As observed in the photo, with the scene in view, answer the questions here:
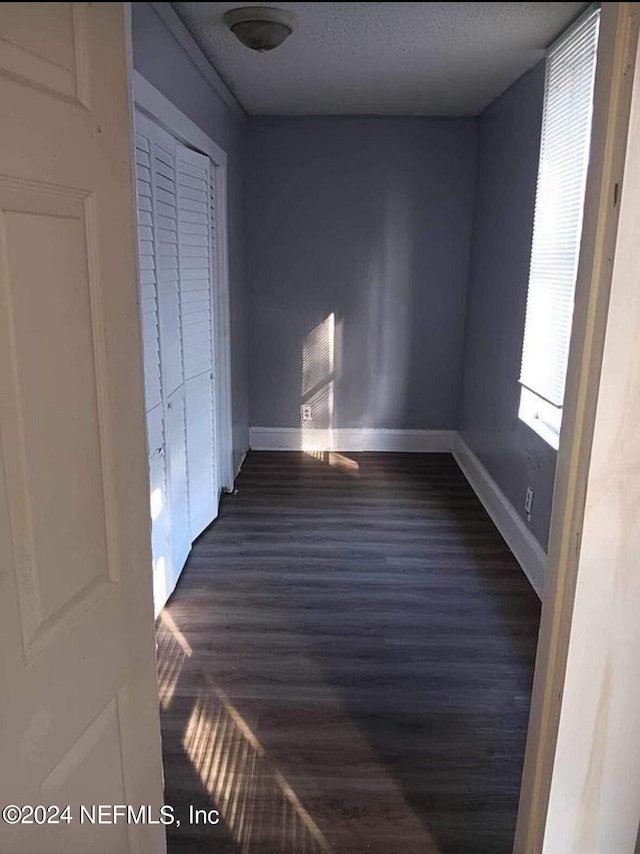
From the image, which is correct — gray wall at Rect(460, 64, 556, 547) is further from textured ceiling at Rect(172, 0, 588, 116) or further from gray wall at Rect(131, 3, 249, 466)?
gray wall at Rect(131, 3, 249, 466)

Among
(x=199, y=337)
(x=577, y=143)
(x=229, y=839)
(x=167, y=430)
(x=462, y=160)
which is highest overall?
Answer: (x=462, y=160)

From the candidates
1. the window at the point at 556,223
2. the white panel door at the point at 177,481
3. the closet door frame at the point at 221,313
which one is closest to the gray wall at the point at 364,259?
the closet door frame at the point at 221,313

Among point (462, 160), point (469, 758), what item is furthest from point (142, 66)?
point (462, 160)

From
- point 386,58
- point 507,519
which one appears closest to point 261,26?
point 386,58

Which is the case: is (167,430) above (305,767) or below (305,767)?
above

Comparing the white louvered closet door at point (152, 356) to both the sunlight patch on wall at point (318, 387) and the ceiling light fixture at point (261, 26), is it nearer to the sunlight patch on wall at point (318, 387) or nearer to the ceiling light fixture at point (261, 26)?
the ceiling light fixture at point (261, 26)

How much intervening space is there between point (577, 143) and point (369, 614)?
210cm

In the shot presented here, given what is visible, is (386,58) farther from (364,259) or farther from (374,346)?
(374,346)

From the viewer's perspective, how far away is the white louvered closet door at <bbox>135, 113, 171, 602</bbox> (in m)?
2.33

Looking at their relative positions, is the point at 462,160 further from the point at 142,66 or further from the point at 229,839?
the point at 229,839

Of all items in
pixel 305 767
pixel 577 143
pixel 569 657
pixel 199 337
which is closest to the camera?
pixel 569 657

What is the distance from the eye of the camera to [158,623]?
267 cm

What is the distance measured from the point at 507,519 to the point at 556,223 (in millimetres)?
1525

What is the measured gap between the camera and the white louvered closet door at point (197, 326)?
9.76 ft
